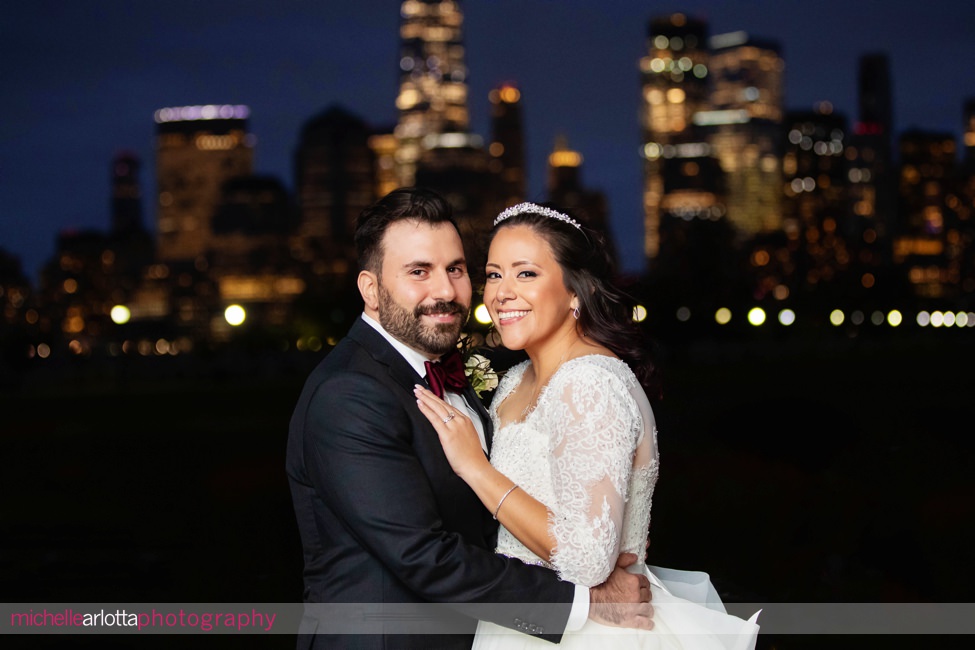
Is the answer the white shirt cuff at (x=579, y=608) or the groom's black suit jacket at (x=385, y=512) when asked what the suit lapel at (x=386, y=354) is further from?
the white shirt cuff at (x=579, y=608)

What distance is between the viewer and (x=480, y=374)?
5.44 meters

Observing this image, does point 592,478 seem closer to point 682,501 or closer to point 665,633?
point 665,633

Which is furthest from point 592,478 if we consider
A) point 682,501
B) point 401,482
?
point 682,501

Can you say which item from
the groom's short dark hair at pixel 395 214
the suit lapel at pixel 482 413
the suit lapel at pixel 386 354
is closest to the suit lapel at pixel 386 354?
the suit lapel at pixel 386 354

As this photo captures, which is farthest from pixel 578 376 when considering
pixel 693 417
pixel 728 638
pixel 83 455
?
pixel 693 417

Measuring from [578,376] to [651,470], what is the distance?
0.54m

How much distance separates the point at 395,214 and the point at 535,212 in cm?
70

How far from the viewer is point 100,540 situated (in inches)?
494

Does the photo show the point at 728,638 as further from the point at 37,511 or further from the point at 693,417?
the point at 693,417

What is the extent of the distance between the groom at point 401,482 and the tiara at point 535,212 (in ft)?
1.56

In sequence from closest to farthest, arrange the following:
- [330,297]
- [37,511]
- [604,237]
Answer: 1. [604,237]
2. [37,511]
3. [330,297]

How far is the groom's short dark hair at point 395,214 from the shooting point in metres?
4.53

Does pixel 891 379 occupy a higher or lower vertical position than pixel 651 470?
lower

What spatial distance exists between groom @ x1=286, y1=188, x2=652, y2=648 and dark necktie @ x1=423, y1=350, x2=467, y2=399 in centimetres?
3
